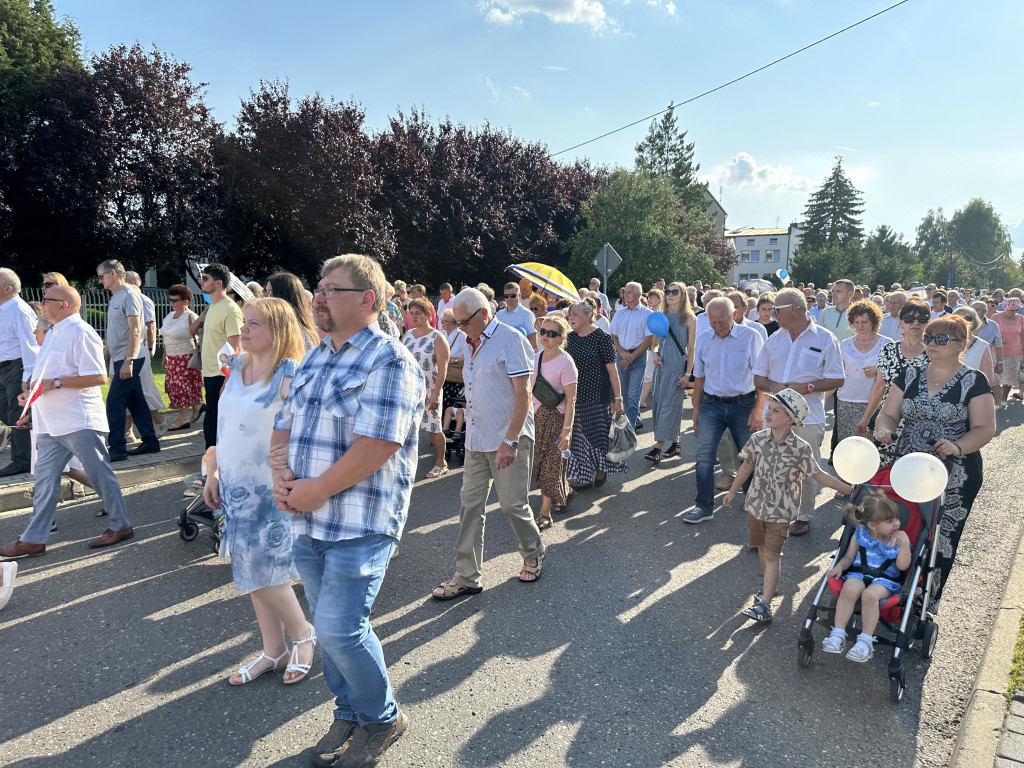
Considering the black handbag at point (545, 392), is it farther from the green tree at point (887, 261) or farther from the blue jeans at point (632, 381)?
the green tree at point (887, 261)

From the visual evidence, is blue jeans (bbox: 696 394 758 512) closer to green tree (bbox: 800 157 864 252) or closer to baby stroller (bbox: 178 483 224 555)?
baby stroller (bbox: 178 483 224 555)

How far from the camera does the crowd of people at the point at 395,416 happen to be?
256cm

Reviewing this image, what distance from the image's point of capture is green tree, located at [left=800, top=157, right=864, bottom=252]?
75.2 meters

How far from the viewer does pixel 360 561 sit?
8.36ft

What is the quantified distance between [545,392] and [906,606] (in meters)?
3.05

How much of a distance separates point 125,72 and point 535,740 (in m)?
20.6

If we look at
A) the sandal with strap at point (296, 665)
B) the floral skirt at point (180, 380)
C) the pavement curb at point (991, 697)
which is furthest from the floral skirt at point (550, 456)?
the floral skirt at point (180, 380)

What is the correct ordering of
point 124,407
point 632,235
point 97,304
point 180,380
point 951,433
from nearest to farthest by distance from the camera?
point 951,433, point 124,407, point 180,380, point 97,304, point 632,235

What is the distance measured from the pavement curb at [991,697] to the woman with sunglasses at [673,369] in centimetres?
396

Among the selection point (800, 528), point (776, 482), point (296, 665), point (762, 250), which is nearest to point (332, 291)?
point (296, 665)

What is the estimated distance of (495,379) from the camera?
14.2ft

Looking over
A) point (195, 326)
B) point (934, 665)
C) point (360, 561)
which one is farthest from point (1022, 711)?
point (195, 326)

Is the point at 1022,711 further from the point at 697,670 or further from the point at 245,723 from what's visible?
the point at 245,723

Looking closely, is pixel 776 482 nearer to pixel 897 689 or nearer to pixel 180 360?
pixel 897 689
